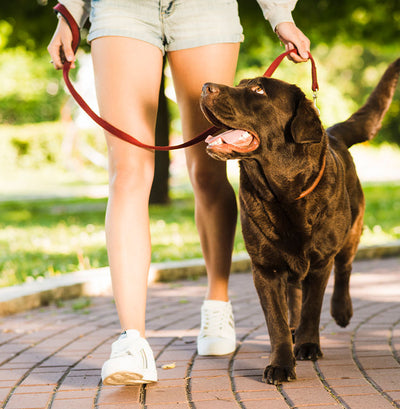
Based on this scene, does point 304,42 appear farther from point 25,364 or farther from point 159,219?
point 159,219

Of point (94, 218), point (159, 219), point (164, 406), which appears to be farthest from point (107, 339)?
point (94, 218)

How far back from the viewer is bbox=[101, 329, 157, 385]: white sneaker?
9.42 ft

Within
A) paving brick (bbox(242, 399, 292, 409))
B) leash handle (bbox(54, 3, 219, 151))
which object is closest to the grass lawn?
leash handle (bbox(54, 3, 219, 151))

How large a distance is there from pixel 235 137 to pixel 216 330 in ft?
3.47

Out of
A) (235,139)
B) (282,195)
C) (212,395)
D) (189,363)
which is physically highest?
(235,139)

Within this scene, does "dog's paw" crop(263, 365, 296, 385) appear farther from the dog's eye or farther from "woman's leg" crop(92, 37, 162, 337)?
the dog's eye

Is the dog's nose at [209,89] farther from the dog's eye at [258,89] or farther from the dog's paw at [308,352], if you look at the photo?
the dog's paw at [308,352]

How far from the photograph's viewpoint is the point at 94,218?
11758 millimetres

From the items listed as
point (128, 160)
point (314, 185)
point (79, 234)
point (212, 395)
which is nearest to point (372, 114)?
point (314, 185)

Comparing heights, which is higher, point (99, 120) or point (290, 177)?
point (99, 120)

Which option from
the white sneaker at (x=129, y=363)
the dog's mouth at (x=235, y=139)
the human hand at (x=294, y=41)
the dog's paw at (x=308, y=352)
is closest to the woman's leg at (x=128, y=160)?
the white sneaker at (x=129, y=363)

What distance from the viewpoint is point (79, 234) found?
9.52 m

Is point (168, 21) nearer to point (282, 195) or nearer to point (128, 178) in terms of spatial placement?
point (128, 178)

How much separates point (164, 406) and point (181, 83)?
5.13 ft
